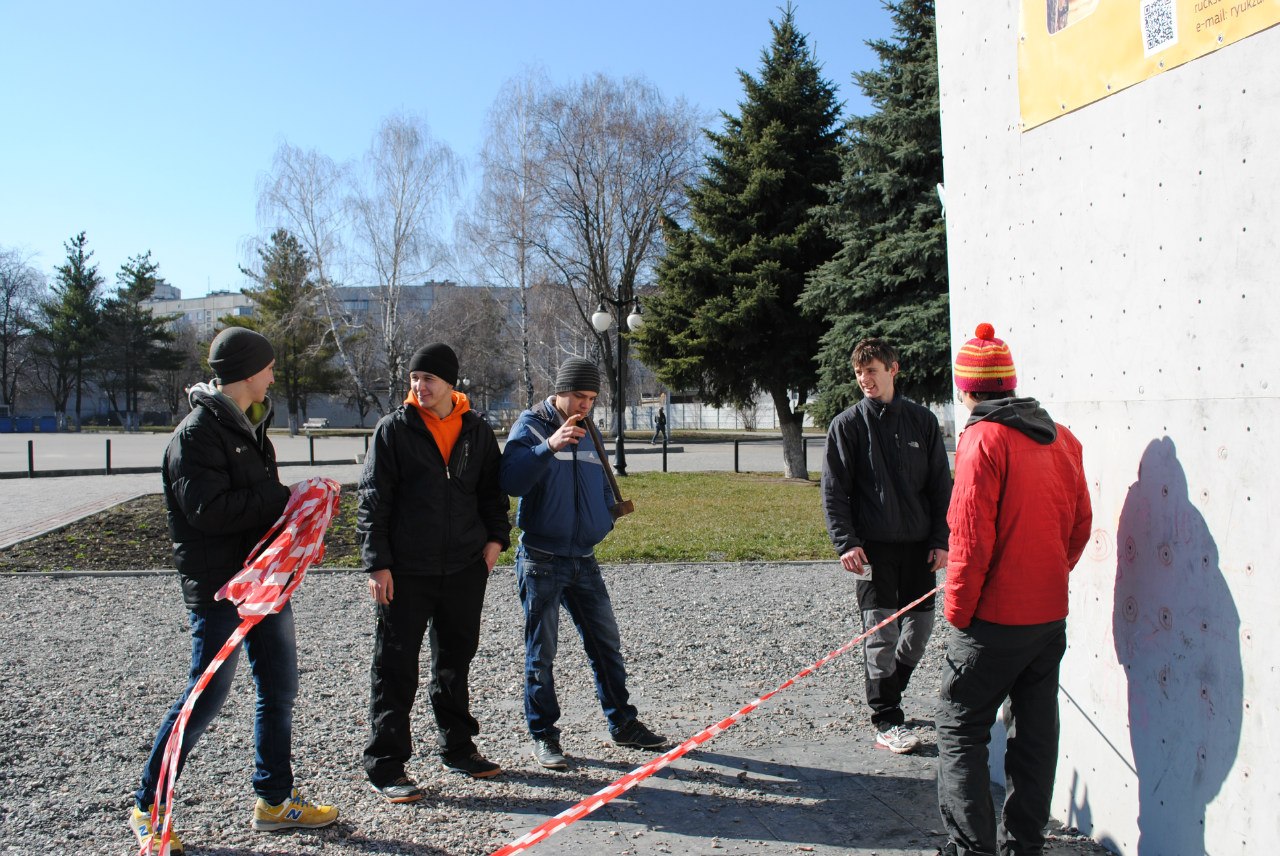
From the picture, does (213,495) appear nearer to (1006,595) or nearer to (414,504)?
(414,504)

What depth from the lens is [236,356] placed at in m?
3.67

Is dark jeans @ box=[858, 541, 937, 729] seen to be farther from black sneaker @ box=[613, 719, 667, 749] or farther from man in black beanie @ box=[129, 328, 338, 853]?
man in black beanie @ box=[129, 328, 338, 853]

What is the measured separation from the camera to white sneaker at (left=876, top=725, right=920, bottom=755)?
4.42m

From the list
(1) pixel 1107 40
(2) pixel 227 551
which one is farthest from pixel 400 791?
(1) pixel 1107 40

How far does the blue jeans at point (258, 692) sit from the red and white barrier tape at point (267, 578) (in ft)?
0.23

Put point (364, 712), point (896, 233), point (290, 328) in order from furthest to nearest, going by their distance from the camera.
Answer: point (290, 328)
point (896, 233)
point (364, 712)

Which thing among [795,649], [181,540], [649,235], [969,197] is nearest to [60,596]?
[181,540]

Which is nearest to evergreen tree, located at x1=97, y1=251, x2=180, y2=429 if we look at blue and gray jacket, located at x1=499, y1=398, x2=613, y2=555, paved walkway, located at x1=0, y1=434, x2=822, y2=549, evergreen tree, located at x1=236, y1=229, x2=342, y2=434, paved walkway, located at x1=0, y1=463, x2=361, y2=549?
evergreen tree, located at x1=236, y1=229, x2=342, y2=434

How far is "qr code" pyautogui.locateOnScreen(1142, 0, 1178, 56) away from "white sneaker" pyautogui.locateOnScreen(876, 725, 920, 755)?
2.98 m

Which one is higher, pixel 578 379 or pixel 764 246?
pixel 764 246

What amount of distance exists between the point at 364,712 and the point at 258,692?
4.91 ft

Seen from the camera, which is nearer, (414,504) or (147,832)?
(147,832)

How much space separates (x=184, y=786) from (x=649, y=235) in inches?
1303

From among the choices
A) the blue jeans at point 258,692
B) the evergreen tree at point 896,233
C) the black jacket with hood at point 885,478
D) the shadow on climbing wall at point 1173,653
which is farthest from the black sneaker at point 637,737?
the evergreen tree at point 896,233
